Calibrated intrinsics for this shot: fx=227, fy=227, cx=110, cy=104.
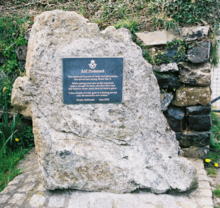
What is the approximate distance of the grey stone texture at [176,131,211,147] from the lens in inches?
126

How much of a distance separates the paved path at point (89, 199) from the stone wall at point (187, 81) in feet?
2.94

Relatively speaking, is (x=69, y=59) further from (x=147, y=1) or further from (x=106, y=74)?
(x=147, y=1)

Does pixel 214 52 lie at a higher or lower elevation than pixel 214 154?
higher

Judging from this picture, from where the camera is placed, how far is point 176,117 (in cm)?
320

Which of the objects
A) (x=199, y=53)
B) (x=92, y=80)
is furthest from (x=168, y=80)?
(x=92, y=80)

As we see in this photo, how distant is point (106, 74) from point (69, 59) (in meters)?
0.39

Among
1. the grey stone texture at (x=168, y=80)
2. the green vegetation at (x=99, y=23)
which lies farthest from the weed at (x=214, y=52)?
→ the grey stone texture at (x=168, y=80)

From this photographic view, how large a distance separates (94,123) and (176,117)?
142 centimetres

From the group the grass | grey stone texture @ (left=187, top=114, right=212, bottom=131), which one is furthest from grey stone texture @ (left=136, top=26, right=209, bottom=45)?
the grass

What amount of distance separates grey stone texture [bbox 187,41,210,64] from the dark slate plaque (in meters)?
1.29

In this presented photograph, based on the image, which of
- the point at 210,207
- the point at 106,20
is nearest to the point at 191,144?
the point at 210,207

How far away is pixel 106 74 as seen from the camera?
2.30 m

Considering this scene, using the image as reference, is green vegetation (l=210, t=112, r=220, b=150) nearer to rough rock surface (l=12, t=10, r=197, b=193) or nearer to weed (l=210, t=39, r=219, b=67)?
weed (l=210, t=39, r=219, b=67)

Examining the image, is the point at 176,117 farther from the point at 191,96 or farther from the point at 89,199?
the point at 89,199
